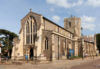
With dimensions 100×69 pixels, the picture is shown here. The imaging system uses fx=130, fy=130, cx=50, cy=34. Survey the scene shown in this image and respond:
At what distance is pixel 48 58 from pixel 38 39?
6040 millimetres

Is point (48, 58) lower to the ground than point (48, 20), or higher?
lower

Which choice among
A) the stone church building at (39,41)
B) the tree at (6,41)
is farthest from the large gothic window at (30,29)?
the tree at (6,41)

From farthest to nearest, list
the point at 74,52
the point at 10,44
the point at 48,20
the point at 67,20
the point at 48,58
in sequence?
the point at 67,20 → the point at 10,44 → the point at 74,52 → the point at 48,20 → the point at 48,58

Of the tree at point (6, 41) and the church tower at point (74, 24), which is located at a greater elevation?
the church tower at point (74, 24)

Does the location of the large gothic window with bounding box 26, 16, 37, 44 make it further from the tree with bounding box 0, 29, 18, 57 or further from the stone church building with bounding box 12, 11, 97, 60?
the tree with bounding box 0, 29, 18, 57

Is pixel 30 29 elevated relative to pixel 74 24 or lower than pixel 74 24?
→ lower

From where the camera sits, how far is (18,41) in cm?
4006

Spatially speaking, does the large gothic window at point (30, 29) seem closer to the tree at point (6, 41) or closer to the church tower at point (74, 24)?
the tree at point (6, 41)

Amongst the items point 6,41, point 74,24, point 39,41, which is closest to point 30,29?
point 39,41

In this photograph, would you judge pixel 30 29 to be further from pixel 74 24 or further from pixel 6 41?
pixel 74 24

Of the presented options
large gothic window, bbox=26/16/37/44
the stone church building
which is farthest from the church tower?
large gothic window, bbox=26/16/37/44

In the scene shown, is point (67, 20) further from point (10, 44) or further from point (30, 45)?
point (30, 45)

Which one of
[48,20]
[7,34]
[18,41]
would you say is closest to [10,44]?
[7,34]

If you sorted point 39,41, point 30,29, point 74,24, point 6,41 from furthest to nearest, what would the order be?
1. point 74,24
2. point 6,41
3. point 30,29
4. point 39,41
